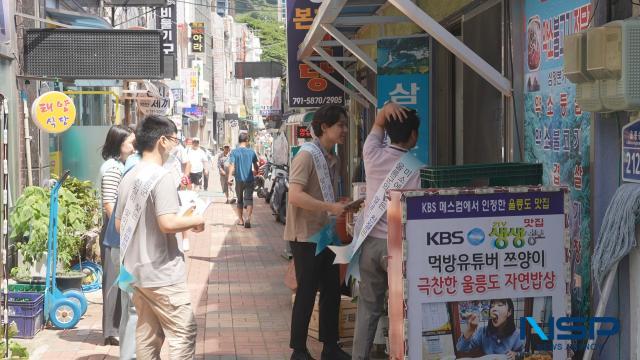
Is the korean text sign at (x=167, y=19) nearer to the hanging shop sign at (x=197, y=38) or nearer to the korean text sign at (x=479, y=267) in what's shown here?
the hanging shop sign at (x=197, y=38)

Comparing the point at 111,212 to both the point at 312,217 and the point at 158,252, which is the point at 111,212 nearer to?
the point at 312,217

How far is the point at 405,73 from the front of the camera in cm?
909

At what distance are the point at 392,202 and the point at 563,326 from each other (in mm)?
1094

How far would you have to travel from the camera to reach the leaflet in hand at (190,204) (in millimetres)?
5508

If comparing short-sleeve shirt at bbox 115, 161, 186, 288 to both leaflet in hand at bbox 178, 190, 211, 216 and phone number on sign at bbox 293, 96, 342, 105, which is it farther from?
phone number on sign at bbox 293, 96, 342, 105

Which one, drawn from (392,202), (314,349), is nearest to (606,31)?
(392,202)

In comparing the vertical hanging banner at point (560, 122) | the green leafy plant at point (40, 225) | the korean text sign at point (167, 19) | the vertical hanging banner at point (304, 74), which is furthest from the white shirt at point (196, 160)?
the vertical hanging banner at point (560, 122)

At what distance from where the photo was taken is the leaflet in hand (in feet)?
18.1

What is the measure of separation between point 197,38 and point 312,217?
51638 millimetres

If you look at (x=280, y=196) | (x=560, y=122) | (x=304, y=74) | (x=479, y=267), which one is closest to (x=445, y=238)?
(x=479, y=267)

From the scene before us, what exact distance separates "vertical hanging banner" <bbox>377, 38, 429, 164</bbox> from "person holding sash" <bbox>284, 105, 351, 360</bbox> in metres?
1.87

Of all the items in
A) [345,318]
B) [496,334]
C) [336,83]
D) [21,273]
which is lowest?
[345,318]

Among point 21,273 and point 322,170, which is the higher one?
point 322,170

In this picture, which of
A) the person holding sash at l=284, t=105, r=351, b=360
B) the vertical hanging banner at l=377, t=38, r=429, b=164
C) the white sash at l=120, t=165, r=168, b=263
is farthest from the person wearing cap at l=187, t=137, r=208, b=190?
the white sash at l=120, t=165, r=168, b=263
